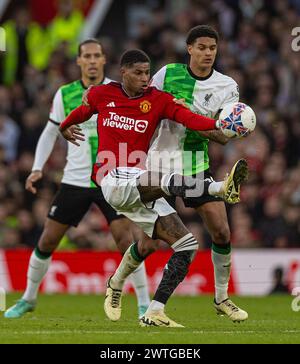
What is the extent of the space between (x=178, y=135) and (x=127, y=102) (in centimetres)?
75

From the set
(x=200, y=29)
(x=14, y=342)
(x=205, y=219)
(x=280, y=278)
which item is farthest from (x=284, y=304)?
(x=14, y=342)

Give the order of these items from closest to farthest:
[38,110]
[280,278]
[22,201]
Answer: [280,278] < [22,201] < [38,110]

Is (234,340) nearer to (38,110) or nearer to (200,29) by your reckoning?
(200,29)

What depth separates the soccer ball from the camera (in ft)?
31.4

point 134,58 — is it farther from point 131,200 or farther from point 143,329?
point 143,329

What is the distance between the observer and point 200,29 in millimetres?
10680

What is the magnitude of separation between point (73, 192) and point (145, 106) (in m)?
2.29

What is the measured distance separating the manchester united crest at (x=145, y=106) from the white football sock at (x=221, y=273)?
170 cm

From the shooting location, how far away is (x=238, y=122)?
31.4 feet

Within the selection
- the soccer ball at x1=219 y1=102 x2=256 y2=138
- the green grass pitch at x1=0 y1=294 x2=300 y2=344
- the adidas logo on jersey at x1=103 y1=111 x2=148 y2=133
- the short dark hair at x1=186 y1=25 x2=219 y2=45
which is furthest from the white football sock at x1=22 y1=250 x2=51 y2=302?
the soccer ball at x1=219 y1=102 x2=256 y2=138

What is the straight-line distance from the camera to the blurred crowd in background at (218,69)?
17.8m

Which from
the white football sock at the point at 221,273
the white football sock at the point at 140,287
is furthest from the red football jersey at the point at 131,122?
the white football sock at the point at 140,287

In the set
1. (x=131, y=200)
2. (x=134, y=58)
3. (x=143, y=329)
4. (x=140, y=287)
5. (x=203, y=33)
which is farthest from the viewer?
(x=140, y=287)

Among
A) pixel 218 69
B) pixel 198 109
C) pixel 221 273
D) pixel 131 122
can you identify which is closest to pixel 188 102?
pixel 198 109
